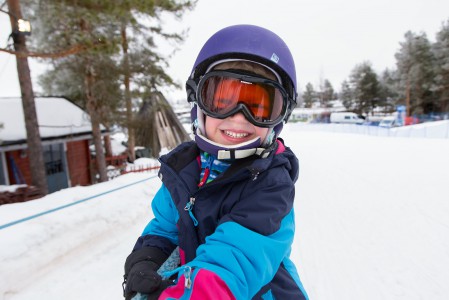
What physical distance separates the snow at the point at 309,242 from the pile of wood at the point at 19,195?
6.33 ft

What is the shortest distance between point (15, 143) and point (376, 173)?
1217cm

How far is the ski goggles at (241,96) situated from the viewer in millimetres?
1463

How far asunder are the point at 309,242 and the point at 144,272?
152 inches

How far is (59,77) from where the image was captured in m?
16.2

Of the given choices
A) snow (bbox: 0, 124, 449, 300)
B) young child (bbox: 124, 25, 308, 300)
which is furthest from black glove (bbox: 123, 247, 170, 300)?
snow (bbox: 0, 124, 449, 300)

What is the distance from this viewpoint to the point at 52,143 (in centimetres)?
1039

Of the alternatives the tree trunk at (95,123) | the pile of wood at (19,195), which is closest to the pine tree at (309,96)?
the tree trunk at (95,123)

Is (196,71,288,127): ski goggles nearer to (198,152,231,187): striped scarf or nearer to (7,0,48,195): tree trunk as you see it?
(198,152,231,187): striped scarf

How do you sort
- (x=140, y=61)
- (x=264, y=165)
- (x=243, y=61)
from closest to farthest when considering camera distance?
(x=264, y=165) → (x=243, y=61) → (x=140, y=61)

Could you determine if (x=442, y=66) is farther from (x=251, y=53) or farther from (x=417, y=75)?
(x=251, y=53)

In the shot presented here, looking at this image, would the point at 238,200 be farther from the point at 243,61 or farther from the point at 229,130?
the point at 243,61

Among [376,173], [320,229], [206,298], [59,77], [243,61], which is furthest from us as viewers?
[59,77]

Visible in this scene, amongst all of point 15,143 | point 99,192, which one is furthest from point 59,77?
point 99,192

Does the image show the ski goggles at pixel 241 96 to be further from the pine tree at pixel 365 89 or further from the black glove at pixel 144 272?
the pine tree at pixel 365 89
